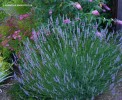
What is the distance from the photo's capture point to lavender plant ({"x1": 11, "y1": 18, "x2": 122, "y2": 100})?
3133mm

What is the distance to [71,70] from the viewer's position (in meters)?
3.26

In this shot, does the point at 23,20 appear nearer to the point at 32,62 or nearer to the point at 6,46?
the point at 6,46

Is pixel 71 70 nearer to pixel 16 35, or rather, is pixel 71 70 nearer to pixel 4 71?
pixel 4 71

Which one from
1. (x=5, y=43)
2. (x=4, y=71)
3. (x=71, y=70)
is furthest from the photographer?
(x=5, y=43)

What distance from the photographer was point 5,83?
410 cm

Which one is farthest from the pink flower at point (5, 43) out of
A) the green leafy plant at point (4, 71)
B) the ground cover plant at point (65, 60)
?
the green leafy plant at point (4, 71)

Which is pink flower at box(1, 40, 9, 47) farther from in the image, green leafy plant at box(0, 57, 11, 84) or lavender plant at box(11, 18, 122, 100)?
lavender plant at box(11, 18, 122, 100)

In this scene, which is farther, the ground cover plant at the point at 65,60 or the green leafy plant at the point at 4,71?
the green leafy plant at the point at 4,71

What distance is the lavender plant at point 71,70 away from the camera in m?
3.13

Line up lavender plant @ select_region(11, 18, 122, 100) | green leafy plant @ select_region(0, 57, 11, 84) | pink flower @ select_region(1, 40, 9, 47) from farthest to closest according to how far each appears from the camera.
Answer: pink flower @ select_region(1, 40, 9, 47) → green leafy plant @ select_region(0, 57, 11, 84) → lavender plant @ select_region(11, 18, 122, 100)

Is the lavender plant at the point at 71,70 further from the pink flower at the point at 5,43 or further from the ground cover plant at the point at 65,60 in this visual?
the pink flower at the point at 5,43

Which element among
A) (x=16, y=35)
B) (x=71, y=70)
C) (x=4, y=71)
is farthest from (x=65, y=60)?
(x=16, y=35)

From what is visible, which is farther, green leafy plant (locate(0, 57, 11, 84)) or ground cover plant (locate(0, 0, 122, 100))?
green leafy plant (locate(0, 57, 11, 84))

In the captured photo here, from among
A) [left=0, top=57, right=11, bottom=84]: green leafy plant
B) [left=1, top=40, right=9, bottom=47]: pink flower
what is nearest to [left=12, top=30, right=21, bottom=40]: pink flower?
[left=1, top=40, right=9, bottom=47]: pink flower
